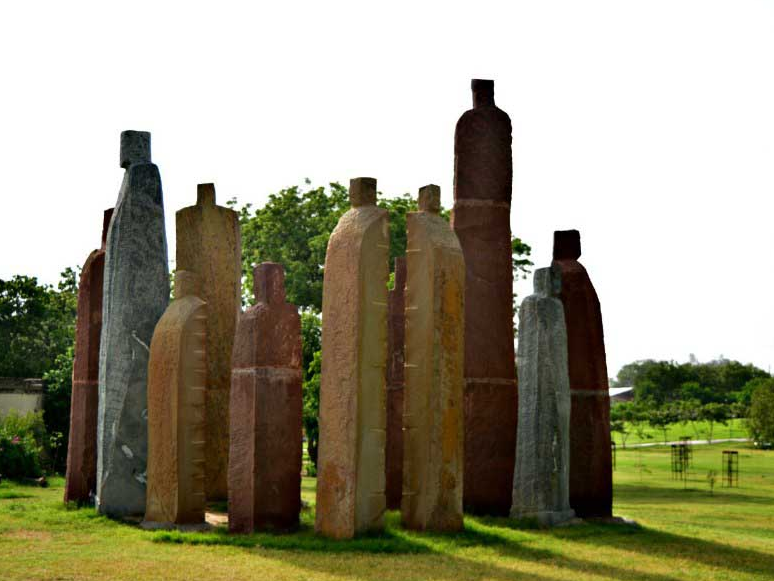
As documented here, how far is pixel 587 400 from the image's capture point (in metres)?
14.2

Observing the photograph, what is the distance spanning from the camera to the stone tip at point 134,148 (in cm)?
1459

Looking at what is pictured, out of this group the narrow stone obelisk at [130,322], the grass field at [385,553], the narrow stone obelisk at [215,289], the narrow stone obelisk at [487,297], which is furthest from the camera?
the narrow stone obelisk at [215,289]

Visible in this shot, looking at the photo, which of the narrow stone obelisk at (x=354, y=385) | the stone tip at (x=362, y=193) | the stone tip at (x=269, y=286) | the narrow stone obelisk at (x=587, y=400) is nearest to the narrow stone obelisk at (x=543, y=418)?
the narrow stone obelisk at (x=587, y=400)

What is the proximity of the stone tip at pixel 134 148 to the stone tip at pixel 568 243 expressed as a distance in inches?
232

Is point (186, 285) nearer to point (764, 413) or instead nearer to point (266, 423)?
point (266, 423)

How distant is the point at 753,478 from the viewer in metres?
27.8

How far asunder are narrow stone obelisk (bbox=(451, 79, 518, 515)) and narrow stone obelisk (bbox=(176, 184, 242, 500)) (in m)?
3.38

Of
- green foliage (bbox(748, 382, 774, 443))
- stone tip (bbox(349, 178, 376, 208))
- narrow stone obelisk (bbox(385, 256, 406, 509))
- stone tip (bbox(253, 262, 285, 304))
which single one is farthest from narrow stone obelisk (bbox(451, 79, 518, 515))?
green foliage (bbox(748, 382, 774, 443))

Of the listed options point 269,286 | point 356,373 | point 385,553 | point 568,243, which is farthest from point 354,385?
point 568,243

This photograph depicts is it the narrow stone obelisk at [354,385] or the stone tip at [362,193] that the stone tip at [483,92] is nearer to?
the stone tip at [362,193]

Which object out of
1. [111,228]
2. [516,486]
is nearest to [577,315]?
[516,486]

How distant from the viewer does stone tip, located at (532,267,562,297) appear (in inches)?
538

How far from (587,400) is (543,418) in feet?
4.23

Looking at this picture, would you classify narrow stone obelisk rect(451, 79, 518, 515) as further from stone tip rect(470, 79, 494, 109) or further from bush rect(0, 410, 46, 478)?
bush rect(0, 410, 46, 478)
